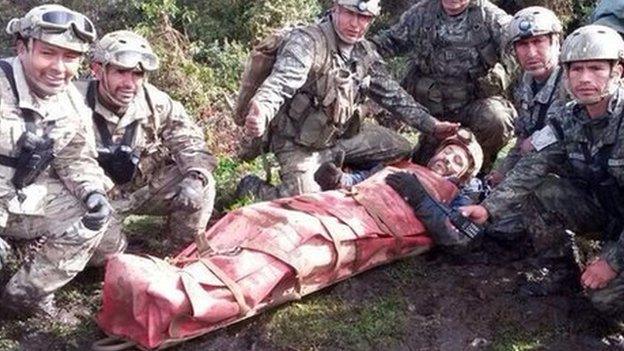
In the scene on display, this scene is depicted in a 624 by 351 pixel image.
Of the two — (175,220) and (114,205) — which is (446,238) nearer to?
(175,220)

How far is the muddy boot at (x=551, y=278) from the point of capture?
18.5 ft

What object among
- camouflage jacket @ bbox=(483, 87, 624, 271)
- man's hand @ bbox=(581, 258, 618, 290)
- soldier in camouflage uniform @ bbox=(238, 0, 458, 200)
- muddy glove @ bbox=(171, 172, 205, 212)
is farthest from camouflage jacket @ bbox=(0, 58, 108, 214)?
man's hand @ bbox=(581, 258, 618, 290)

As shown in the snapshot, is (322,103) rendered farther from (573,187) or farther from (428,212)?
(573,187)

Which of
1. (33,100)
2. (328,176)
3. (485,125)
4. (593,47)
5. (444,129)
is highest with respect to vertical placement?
(593,47)

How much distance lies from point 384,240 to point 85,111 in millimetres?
2073

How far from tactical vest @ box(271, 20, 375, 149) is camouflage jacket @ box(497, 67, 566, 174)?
4.05 ft

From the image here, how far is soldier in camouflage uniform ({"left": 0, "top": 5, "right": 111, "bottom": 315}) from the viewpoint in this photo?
508 centimetres

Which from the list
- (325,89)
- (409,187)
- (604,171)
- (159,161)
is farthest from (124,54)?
(604,171)

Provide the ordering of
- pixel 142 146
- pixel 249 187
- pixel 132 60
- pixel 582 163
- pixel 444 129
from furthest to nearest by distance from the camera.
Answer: pixel 249 187
pixel 444 129
pixel 142 146
pixel 132 60
pixel 582 163

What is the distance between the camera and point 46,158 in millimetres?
5203

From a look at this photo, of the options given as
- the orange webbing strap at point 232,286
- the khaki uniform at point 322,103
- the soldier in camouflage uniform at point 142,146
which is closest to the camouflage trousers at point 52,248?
the soldier in camouflage uniform at point 142,146

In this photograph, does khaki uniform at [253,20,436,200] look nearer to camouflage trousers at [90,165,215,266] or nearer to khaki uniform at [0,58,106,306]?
camouflage trousers at [90,165,215,266]

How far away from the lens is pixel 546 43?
6402 mm

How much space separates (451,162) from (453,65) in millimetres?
1174
